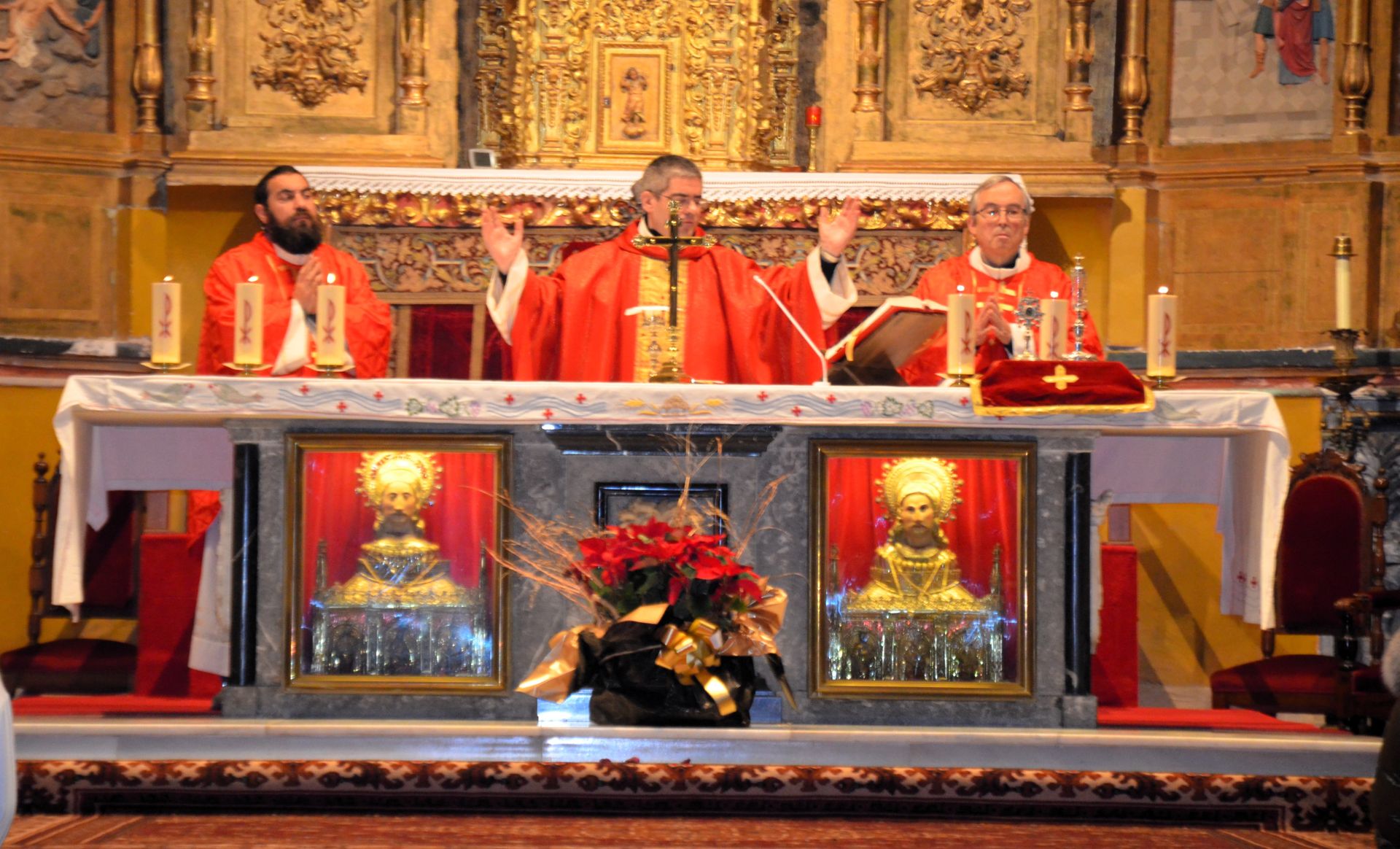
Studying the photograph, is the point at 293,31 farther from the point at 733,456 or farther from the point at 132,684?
the point at 733,456

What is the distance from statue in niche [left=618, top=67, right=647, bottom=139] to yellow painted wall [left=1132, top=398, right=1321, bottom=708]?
2.70m

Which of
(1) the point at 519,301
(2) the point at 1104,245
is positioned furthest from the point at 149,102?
(2) the point at 1104,245

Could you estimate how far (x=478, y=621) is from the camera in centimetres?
514

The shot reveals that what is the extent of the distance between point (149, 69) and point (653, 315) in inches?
108

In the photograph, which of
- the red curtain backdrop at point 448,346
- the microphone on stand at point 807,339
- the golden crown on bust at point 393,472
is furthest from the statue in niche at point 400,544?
the red curtain backdrop at point 448,346

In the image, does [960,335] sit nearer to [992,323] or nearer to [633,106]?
[992,323]

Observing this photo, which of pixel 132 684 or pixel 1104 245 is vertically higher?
pixel 1104 245

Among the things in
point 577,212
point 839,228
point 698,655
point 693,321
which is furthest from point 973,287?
point 698,655

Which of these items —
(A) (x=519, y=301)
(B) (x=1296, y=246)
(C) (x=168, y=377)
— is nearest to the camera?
(C) (x=168, y=377)

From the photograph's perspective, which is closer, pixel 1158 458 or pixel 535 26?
pixel 1158 458

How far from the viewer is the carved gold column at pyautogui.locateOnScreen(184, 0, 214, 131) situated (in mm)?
7559

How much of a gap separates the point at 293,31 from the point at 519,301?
219cm

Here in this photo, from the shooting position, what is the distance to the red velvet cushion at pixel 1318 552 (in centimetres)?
624

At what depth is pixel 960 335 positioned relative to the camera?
5.34 meters
